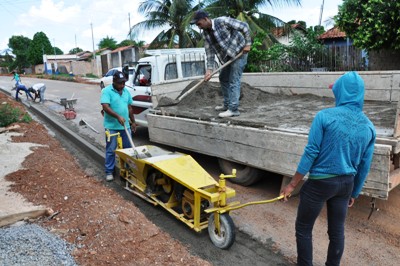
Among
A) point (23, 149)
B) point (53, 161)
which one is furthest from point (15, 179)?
point (23, 149)

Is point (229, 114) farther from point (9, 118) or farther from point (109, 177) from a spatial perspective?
point (9, 118)

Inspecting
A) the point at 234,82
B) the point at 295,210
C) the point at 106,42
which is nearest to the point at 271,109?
the point at 234,82

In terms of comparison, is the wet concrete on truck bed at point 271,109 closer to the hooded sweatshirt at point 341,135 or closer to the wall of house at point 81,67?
the hooded sweatshirt at point 341,135

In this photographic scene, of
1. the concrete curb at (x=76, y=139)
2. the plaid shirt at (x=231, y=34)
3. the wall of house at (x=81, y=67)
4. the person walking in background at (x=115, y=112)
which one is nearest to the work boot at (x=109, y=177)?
the person walking in background at (x=115, y=112)

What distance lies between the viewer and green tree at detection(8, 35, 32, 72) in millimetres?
56219

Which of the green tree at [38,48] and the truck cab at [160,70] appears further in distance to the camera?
the green tree at [38,48]

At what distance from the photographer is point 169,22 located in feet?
64.0

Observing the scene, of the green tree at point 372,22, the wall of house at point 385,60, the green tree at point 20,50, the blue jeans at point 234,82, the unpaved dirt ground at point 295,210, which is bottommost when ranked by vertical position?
the unpaved dirt ground at point 295,210

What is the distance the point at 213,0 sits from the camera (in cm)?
1639

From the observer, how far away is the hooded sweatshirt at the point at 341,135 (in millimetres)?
2375

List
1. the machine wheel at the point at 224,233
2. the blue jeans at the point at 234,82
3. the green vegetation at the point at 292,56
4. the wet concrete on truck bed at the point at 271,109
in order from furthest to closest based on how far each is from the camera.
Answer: the green vegetation at the point at 292,56
the blue jeans at the point at 234,82
the wet concrete on truck bed at the point at 271,109
the machine wheel at the point at 224,233

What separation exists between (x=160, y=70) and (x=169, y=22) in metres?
13.4

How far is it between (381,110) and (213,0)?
527 inches

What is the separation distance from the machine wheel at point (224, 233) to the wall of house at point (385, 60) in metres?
9.72
